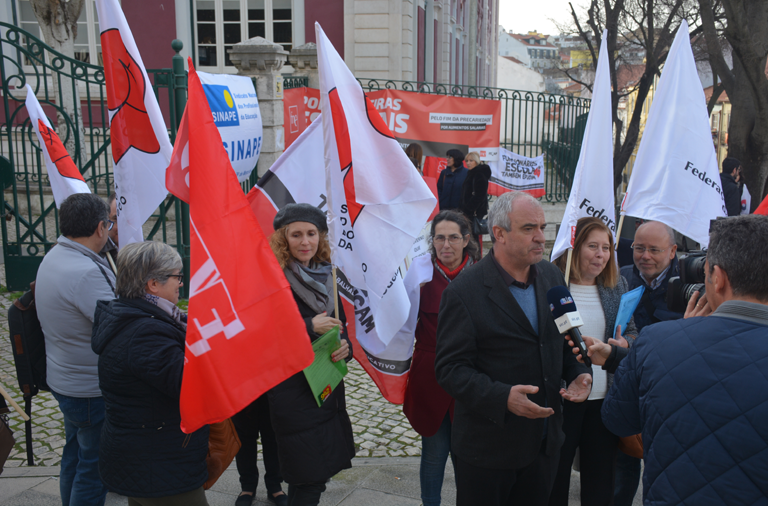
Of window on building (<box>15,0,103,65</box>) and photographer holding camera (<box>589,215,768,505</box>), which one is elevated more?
window on building (<box>15,0,103,65</box>)

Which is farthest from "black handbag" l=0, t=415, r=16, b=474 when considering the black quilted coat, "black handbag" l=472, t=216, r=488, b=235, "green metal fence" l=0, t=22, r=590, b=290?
"black handbag" l=472, t=216, r=488, b=235

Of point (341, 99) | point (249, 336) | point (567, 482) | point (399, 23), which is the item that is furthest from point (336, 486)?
point (399, 23)

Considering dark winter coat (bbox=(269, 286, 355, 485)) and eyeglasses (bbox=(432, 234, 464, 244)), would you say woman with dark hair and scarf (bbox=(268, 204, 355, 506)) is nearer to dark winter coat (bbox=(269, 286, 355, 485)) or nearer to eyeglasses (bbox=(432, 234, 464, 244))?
dark winter coat (bbox=(269, 286, 355, 485))

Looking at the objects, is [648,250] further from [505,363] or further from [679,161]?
[505,363]

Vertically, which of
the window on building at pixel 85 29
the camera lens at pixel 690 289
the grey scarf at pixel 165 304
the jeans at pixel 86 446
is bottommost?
the jeans at pixel 86 446

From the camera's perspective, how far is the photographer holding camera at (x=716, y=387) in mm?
1776

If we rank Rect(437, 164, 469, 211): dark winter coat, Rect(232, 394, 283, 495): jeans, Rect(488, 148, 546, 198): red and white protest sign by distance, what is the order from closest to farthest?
Rect(232, 394, 283, 495): jeans
Rect(437, 164, 469, 211): dark winter coat
Rect(488, 148, 546, 198): red and white protest sign

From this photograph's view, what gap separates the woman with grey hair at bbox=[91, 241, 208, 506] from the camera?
2643 millimetres

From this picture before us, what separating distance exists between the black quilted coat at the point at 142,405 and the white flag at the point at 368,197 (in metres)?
0.99

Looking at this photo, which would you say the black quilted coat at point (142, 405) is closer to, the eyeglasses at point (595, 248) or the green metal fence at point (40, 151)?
the eyeglasses at point (595, 248)

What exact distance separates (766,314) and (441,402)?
186cm

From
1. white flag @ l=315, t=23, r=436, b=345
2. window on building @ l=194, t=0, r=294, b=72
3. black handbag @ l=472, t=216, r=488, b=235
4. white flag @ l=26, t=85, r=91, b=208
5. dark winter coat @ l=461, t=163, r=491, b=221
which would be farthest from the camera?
window on building @ l=194, t=0, r=294, b=72

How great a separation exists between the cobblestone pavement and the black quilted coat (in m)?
2.03

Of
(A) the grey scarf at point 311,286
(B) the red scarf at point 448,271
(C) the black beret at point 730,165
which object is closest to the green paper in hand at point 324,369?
(A) the grey scarf at point 311,286
